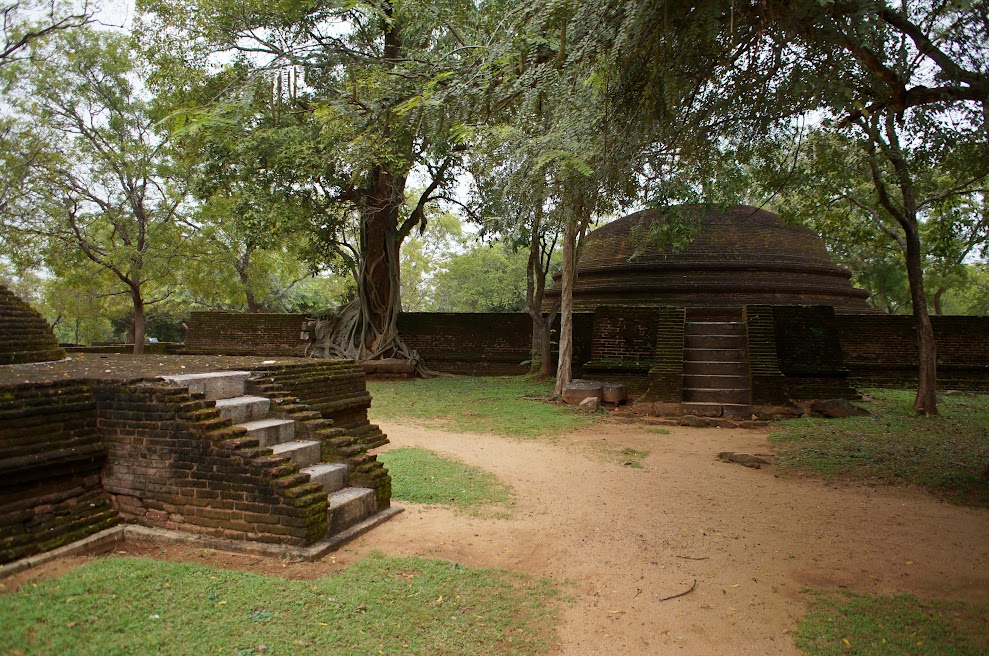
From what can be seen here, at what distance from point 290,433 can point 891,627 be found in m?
3.88

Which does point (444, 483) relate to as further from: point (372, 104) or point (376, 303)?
point (376, 303)

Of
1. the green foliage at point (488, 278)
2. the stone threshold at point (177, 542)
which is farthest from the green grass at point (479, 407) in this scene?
the green foliage at point (488, 278)

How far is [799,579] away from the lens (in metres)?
3.75

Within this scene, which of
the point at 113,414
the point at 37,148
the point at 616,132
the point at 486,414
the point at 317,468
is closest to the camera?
the point at 113,414

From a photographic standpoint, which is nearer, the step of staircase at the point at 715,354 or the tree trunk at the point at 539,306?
the step of staircase at the point at 715,354

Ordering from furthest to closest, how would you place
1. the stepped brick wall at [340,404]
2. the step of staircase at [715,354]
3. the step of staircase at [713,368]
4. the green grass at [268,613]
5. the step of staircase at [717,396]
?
the step of staircase at [715,354], the step of staircase at [713,368], the step of staircase at [717,396], the stepped brick wall at [340,404], the green grass at [268,613]

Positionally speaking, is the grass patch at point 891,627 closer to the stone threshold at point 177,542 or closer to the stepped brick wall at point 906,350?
the stone threshold at point 177,542

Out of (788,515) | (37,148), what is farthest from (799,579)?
(37,148)

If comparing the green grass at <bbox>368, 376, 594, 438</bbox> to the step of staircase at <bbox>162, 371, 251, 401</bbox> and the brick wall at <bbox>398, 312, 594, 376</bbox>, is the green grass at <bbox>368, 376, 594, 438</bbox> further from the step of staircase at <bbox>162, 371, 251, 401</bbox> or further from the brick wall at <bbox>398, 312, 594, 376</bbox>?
the step of staircase at <bbox>162, 371, 251, 401</bbox>

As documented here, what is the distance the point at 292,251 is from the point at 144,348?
662 centimetres

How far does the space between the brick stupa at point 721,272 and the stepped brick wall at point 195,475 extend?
37.4ft

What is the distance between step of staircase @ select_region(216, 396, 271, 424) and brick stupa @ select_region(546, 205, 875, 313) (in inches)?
425

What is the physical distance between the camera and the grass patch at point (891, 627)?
114 inches

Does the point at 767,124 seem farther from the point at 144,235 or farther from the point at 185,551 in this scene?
the point at 144,235
